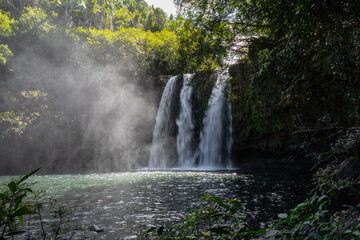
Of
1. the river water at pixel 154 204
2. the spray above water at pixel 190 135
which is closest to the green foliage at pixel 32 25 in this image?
the spray above water at pixel 190 135

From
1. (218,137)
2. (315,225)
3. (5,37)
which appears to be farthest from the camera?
(5,37)

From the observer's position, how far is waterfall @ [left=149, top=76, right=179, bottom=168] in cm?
2123

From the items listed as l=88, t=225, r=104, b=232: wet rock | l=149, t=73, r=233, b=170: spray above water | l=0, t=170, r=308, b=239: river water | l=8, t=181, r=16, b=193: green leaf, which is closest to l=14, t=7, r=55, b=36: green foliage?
l=149, t=73, r=233, b=170: spray above water

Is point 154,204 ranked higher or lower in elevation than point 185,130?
lower

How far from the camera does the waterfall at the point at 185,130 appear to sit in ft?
64.9

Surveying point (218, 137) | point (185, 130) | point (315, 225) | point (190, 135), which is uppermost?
point (185, 130)

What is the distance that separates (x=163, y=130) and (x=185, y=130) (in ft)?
8.17

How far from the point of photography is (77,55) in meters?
25.6

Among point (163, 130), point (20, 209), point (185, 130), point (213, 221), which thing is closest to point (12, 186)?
point (20, 209)

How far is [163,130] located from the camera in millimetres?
21641

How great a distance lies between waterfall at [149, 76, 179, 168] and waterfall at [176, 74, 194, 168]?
117 cm

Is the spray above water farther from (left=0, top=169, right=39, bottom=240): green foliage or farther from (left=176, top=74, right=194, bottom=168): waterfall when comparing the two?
(left=0, top=169, right=39, bottom=240): green foliage

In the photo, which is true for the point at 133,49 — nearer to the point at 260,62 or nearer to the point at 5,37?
the point at 5,37

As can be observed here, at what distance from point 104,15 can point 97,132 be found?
21135 mm
